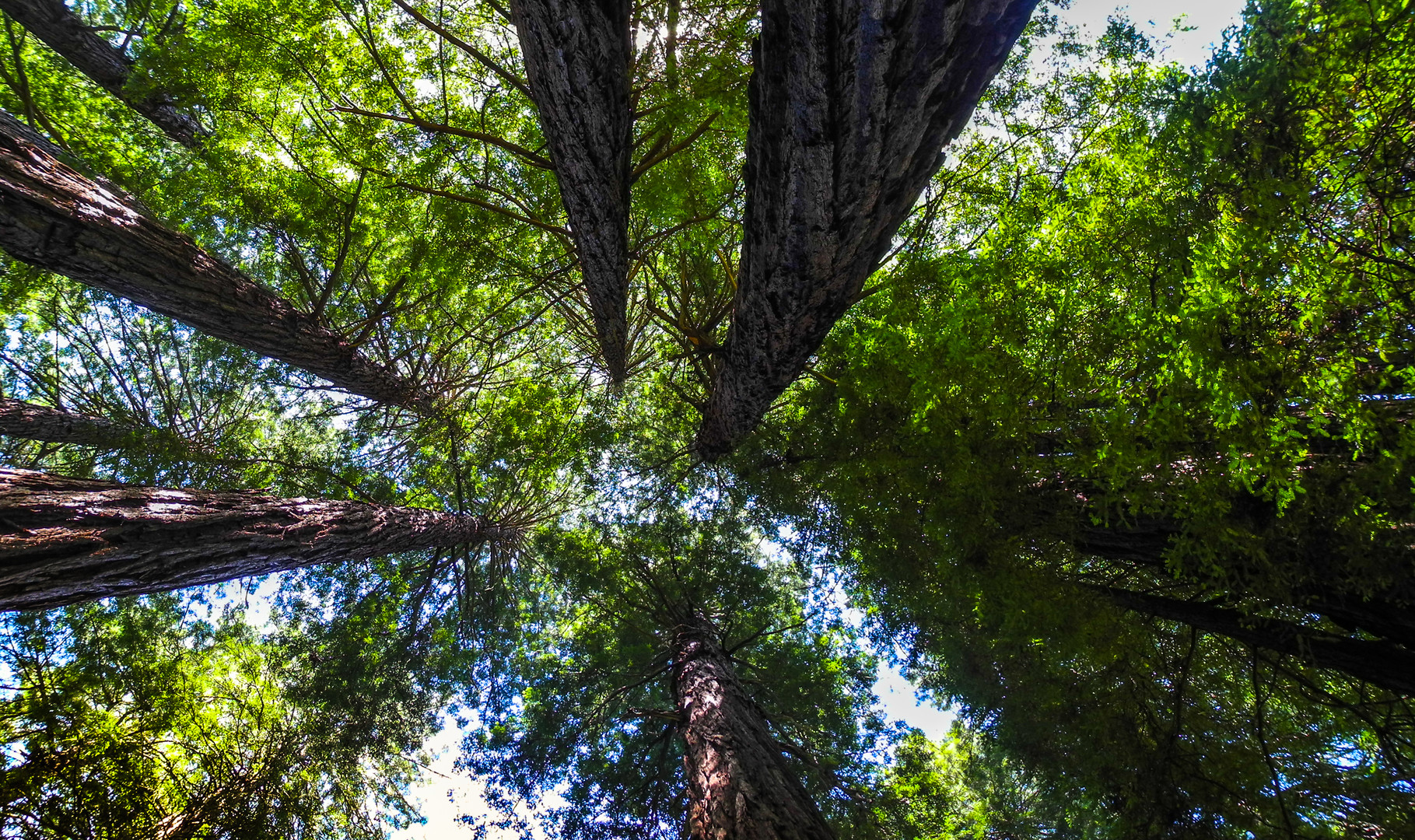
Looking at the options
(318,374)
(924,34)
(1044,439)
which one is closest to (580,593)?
(318,374)

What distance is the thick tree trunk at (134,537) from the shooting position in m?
2.18

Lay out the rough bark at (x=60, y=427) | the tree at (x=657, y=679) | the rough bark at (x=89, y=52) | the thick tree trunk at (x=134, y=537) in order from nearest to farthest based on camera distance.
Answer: the thick tree trunk at (x=134, y=537)
the tree at (x=657, y=679)
the rough bark at (x=60, y=427)
the rough bark at (x=89, y=52)

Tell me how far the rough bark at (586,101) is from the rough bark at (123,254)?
2479mm

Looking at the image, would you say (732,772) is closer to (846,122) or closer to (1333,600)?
(1333,600)

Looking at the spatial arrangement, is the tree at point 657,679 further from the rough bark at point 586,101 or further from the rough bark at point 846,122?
the rough bark at point 586,101

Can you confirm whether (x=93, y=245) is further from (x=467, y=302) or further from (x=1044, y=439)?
(x=1044, y=439)

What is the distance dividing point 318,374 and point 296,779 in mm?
3346

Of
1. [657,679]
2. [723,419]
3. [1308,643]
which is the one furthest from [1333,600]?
[657,679]

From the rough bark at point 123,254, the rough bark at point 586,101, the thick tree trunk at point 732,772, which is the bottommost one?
the thick tree trunk at point 732,772

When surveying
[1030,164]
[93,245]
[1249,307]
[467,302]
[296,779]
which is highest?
[467,302]

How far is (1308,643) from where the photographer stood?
2531 millimetres

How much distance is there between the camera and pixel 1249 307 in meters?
1.91

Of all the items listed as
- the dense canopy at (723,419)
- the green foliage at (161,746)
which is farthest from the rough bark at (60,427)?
the green foliage at (161,746)

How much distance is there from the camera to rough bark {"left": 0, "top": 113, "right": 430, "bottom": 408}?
260 centimetres
